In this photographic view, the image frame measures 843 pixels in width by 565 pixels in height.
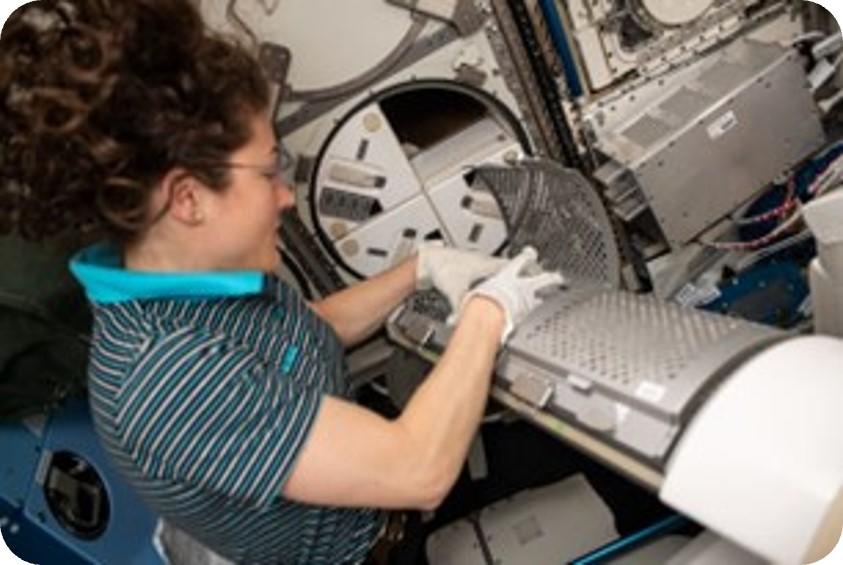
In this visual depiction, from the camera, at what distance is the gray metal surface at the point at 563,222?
1.96 meters

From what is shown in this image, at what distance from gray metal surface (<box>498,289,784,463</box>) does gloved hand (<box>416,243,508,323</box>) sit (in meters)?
0.24

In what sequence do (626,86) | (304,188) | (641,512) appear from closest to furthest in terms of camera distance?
(641,512)
(304,188)
(626,86)

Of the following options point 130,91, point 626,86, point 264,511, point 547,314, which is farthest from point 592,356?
point 626,86

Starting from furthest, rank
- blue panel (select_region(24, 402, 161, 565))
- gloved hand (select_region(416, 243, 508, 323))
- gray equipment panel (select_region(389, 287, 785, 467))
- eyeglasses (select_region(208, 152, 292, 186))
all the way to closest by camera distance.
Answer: blue panel (select_region(24, 402, 161, 565)) → gloved hand (select_region(416, 243, 508, 323)) → eyeglasses (select_region(208, 152, 292, 186)) → gray equipment panel (select_region(389, 287, 785, 467))

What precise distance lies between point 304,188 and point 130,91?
4.83 ft

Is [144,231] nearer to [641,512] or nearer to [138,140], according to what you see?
[138,140]

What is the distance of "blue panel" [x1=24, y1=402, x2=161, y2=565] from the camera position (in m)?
2.38

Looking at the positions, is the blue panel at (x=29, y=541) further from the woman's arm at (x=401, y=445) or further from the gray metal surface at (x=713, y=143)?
the gray metal surface at (x=713, y=143)

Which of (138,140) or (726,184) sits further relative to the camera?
(726,184)

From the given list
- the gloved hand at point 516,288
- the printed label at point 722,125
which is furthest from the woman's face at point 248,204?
the printed label at point 722,125

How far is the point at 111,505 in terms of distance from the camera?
2404mm

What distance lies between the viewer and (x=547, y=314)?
66.7 inches

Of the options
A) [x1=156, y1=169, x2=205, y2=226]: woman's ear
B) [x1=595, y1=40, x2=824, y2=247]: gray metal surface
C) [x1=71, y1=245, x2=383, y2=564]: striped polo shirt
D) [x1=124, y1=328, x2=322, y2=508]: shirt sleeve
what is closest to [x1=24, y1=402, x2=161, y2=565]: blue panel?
[x1=71, y1=245, x2=383, y2=564]: striped polo shirt

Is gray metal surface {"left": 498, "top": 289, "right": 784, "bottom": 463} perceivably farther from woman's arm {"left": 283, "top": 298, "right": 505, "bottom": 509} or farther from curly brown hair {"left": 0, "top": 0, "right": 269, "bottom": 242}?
curly brown hair {"left": 0, "top": 0, "right": 269, "bottom": 242}
